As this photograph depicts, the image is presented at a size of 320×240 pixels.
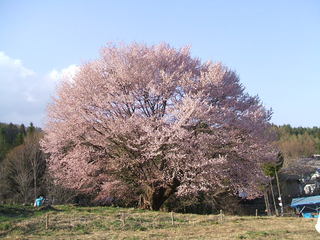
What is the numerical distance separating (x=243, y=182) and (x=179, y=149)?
16.6 ft

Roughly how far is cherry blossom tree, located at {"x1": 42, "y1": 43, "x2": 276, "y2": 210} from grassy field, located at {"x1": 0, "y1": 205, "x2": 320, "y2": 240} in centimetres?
348

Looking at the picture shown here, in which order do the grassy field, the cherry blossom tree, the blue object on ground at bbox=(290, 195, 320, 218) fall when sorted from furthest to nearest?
the blue object on ground at bbox=(290, 195, 320, 218) < the cherry blossom tree < the grassy field

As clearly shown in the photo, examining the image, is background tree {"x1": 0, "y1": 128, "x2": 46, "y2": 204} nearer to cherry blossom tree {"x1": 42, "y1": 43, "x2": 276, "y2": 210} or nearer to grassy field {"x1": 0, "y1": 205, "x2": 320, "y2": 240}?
cherry blossom tree {"x1": 42, "y1": 43, "x2": 276, "y2": 210}

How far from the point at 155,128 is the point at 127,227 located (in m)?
6.31

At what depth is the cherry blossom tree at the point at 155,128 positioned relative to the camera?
1720 centimetres

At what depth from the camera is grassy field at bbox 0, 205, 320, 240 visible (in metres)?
10.7

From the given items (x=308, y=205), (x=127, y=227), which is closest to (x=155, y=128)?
(x=127, y=227)

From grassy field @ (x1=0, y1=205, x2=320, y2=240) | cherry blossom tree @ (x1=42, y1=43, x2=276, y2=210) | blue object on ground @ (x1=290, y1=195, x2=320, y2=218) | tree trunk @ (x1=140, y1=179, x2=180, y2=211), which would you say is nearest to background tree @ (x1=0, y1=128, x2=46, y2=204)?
cherry blossom tree @ (x1=42, y1=43, x2=276, y2=210)

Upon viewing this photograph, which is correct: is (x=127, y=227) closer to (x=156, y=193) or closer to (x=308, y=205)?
(x=156, y=193)

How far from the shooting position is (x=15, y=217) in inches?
527

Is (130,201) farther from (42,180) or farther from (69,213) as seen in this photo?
(42,180)

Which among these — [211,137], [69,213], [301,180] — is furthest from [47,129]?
[301,180]

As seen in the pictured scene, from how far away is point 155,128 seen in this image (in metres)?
17.8

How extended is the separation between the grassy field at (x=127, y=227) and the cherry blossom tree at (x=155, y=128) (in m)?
3.48
